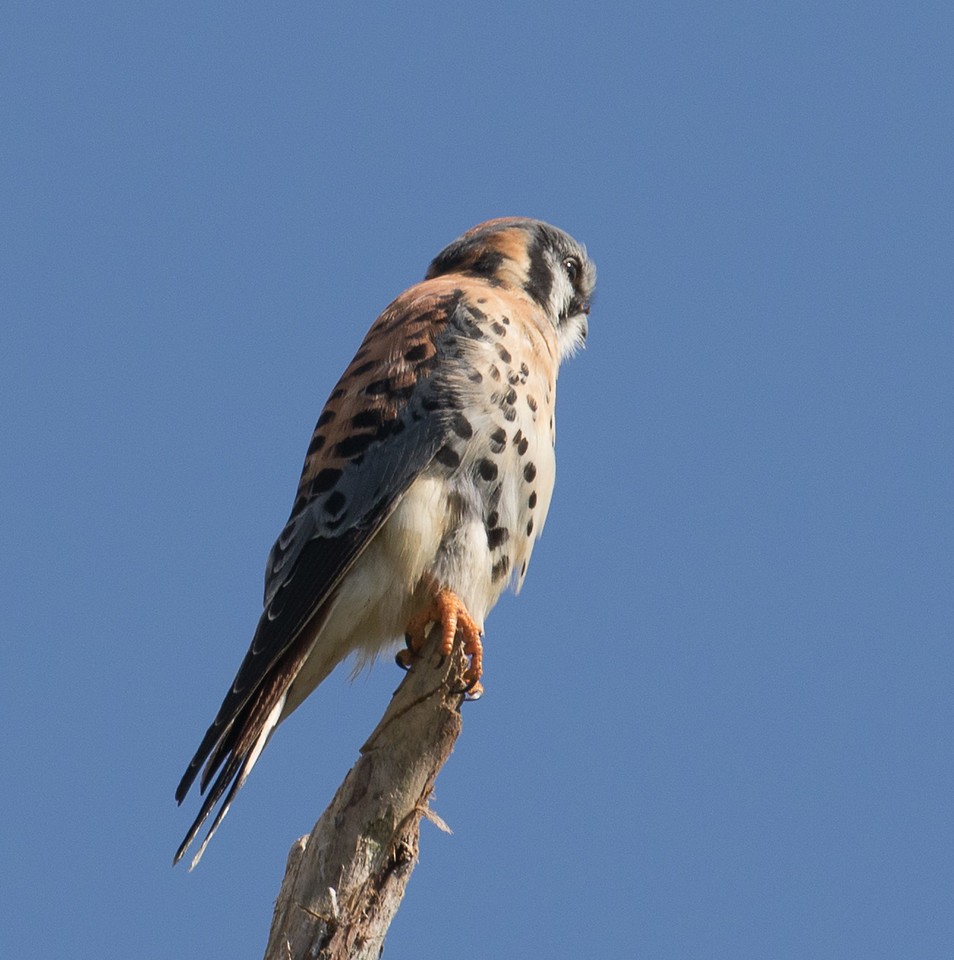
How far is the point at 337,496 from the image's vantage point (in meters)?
4.55

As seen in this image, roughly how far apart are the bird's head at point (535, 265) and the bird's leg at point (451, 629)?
1.60 metres

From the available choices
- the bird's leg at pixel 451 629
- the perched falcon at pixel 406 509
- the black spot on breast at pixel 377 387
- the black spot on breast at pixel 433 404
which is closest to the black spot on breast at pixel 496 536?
the perched falcon at pixel 406 509

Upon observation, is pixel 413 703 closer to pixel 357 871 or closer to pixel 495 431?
pixel 357 871

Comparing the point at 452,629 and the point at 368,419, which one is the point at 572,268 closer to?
the point at 368,419

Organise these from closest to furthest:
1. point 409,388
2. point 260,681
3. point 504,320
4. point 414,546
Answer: point 260,681
point 414,546
point 409,388
point 504,320

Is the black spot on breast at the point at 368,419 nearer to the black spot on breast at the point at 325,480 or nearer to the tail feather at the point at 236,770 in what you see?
the black spot on breast at the point at 325,480

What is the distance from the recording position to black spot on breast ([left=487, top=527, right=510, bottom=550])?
4582mm

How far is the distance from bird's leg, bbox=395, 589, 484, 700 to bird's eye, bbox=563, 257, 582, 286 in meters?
2.12

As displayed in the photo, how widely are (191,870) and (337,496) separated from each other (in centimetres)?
128

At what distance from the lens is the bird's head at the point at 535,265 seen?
5.73m

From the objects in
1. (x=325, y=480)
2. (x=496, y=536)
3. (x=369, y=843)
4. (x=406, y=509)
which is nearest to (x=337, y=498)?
(x=325, y=480)

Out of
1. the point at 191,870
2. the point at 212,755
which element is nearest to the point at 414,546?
the point at 212,755

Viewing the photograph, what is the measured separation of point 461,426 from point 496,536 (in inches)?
14.5

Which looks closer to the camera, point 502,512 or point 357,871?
point 357,871
